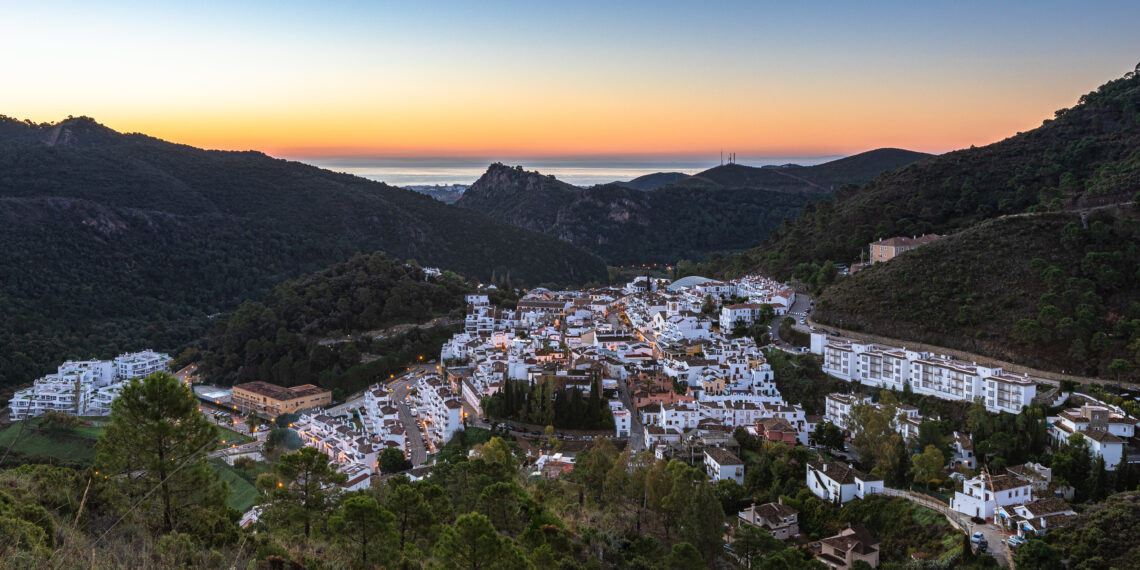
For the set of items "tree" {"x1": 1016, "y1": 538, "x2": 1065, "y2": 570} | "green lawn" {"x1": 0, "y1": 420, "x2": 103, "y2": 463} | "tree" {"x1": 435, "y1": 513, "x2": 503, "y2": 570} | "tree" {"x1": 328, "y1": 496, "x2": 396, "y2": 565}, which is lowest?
"green lawn" {"x1": 0, "y1": 420, "x2": 103, "y2": 463}

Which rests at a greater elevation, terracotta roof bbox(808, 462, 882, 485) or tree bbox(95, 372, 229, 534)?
tree bbox(95, 372, 229, 534)

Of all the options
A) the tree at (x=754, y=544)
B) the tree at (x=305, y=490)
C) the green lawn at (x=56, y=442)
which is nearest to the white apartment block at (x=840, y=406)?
the tree at (x=754, y=544)

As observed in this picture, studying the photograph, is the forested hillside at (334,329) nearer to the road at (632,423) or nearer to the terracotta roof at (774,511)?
the road at (632,423)

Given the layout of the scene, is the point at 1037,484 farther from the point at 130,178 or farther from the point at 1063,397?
the point at 130,178

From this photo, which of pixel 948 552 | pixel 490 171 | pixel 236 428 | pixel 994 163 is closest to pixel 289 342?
pixel 236 428

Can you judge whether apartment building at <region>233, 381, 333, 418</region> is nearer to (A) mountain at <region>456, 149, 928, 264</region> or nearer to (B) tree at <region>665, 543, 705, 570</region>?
(B) tree at <region>665, 543, 705, 570</region>

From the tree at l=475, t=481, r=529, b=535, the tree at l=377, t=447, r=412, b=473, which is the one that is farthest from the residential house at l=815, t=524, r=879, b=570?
the tree at l=377, t=447, r=412, b=473
